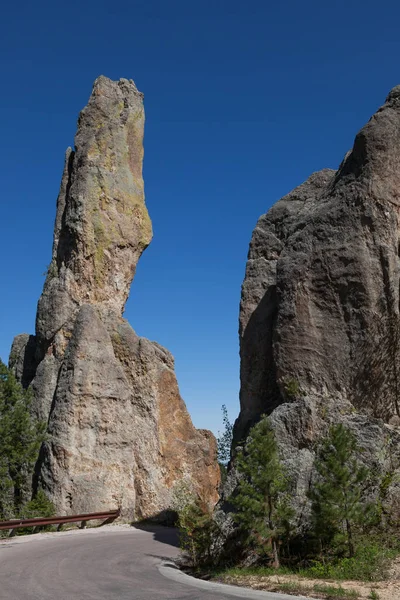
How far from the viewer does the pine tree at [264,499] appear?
13.0 meters

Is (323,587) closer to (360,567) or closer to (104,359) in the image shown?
(360,567)

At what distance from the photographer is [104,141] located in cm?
3531

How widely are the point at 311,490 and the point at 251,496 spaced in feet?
4.79

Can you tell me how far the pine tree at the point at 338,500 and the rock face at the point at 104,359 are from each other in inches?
653

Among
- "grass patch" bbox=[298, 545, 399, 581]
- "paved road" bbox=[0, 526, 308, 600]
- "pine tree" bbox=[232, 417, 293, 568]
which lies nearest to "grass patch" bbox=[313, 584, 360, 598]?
"paved road" bbox=[0, 526, 308, 600]

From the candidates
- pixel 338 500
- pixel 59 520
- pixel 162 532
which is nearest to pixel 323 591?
pixel 338 500

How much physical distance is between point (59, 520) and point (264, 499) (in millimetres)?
13386

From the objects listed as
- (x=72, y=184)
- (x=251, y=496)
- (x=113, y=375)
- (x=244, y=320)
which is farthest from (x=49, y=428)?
(x=251, y=496)

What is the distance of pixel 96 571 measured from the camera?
1334 cm

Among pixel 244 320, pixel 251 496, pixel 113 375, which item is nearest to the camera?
pixel 251 496

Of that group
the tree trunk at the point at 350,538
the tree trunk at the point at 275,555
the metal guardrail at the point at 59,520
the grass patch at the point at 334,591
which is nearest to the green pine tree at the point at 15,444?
the metal guardrail at the point at 59,520

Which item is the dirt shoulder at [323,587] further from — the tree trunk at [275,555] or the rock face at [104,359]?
the rock face at [104,359]

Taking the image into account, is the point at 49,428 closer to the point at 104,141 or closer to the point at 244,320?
the point at 244,320

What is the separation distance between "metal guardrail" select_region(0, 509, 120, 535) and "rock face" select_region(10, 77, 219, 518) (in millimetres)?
726
